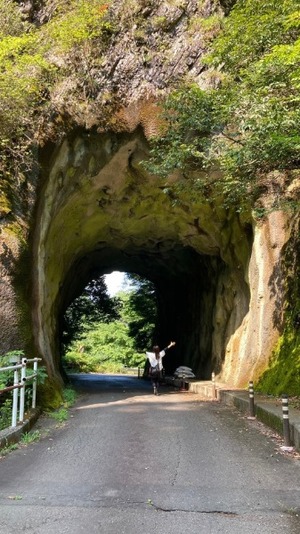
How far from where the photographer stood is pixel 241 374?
13.0 m

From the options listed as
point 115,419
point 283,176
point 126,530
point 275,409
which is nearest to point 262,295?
point 283,176

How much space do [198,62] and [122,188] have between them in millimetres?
4412

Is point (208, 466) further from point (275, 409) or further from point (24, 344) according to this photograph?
point (24, 344)

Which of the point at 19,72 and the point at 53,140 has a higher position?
the point at 19,72

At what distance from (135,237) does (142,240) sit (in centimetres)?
64

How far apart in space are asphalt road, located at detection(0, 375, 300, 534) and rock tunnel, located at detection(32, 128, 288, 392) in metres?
4.64

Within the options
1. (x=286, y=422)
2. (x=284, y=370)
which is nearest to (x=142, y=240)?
(x=284, y=370)

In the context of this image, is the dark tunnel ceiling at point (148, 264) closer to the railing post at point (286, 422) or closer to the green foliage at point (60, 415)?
Answer: the green foliage at point (60, 415)

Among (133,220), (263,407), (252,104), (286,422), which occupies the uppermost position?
(133,220)

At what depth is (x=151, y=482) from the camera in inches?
176

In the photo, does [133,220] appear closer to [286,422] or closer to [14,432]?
[14,432]

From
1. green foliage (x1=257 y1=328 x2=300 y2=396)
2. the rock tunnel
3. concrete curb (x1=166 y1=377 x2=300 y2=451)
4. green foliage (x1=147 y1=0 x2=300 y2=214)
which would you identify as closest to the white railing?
the rock tunnel

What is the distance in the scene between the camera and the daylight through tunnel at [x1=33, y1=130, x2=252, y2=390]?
12148mm

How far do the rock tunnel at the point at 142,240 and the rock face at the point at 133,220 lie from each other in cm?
4
